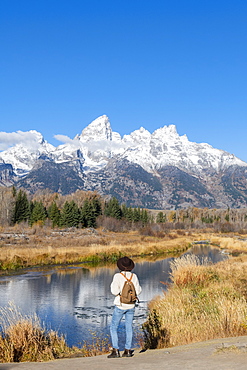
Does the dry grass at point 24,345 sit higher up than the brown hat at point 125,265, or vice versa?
the brown hat at point 125,265

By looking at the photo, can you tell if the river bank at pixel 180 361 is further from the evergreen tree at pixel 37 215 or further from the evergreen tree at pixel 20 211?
the evergreen tree at pixel 20 211

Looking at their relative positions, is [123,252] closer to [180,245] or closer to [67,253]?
[67,253]

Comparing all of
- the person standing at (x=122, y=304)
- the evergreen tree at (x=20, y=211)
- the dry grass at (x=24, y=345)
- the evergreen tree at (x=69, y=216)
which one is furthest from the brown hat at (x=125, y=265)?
the evergreen tree at (x=20, y=211)

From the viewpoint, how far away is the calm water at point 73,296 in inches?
653

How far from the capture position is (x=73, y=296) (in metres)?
22.7

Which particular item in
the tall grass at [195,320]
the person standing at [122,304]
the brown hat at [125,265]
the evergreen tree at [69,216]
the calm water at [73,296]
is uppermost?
the evergreen tree at [69,216]

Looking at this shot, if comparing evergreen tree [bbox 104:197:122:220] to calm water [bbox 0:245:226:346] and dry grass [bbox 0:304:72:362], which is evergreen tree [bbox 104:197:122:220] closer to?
calm water [bbox 0:245:226:346]

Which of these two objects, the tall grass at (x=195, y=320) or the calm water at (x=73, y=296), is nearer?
the tall grass at (x=195, y=320)

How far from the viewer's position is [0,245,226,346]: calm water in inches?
653

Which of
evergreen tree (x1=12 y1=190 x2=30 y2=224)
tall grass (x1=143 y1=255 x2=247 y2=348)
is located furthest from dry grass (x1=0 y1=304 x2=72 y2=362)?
evergreen tree (x1=12 y1=190 x2=30 y2=224)

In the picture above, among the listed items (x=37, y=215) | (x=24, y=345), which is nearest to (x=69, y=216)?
(x=37, y=215)

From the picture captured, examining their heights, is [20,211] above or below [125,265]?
above

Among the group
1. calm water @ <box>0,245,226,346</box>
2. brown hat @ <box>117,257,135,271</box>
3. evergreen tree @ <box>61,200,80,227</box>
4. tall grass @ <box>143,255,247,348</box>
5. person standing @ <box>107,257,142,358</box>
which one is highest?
evergreen tree @ <box>61,200,80,227</box>

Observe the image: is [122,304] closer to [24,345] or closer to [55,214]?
[24,345]
